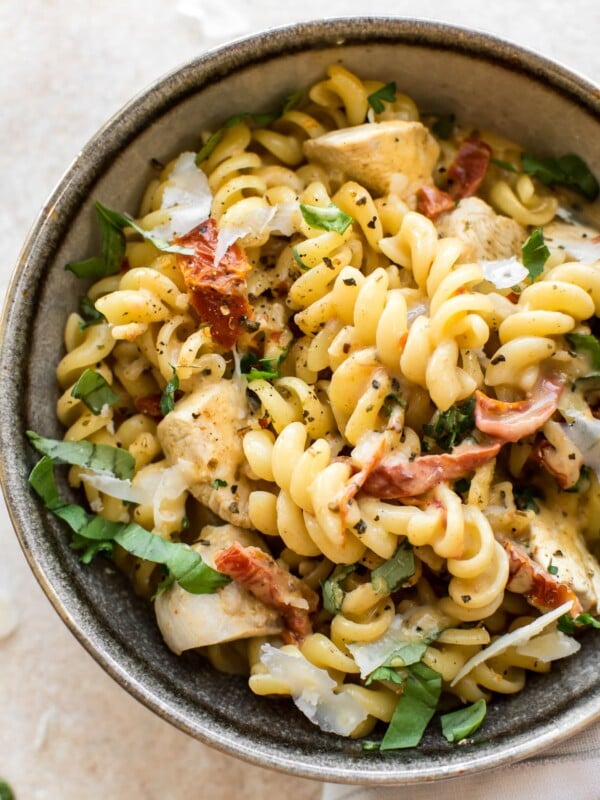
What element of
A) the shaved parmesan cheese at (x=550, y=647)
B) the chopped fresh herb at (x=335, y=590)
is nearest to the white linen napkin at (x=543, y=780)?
the shaved parmesan cheese at (x=550, y=647)

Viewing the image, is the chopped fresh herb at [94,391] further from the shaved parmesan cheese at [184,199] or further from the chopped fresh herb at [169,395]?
the shaved parmesan cheese at [184,199]

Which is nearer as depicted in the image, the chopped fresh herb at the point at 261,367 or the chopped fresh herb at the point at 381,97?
the chopped fresh herb at the point at 261,367

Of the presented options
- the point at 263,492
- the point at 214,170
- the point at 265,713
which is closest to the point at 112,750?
the point at 265,713

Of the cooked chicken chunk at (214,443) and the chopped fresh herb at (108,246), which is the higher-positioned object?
the chopped fresh herb at (108,246)

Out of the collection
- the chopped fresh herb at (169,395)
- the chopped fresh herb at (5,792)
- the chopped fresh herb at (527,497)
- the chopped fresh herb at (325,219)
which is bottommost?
the chopped fresh herb at (5,792)

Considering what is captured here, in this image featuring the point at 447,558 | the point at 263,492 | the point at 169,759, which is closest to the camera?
the point at 447,558

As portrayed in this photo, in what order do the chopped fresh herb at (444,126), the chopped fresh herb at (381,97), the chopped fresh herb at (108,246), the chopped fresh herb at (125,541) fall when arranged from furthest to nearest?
the chopped fresh herb at (444,126), the chopped fresh herb at (381,97), the chopped fresh herb at (108,246), the chopped fresh herb at (125,541)

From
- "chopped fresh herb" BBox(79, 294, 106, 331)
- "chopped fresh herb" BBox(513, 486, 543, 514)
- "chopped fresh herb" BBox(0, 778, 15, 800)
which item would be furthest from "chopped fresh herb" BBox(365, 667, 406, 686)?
"chopped fresh herb" BBox(0, 778, 15, 800)

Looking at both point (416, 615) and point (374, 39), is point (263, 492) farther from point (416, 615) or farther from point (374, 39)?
point (374, 39)
